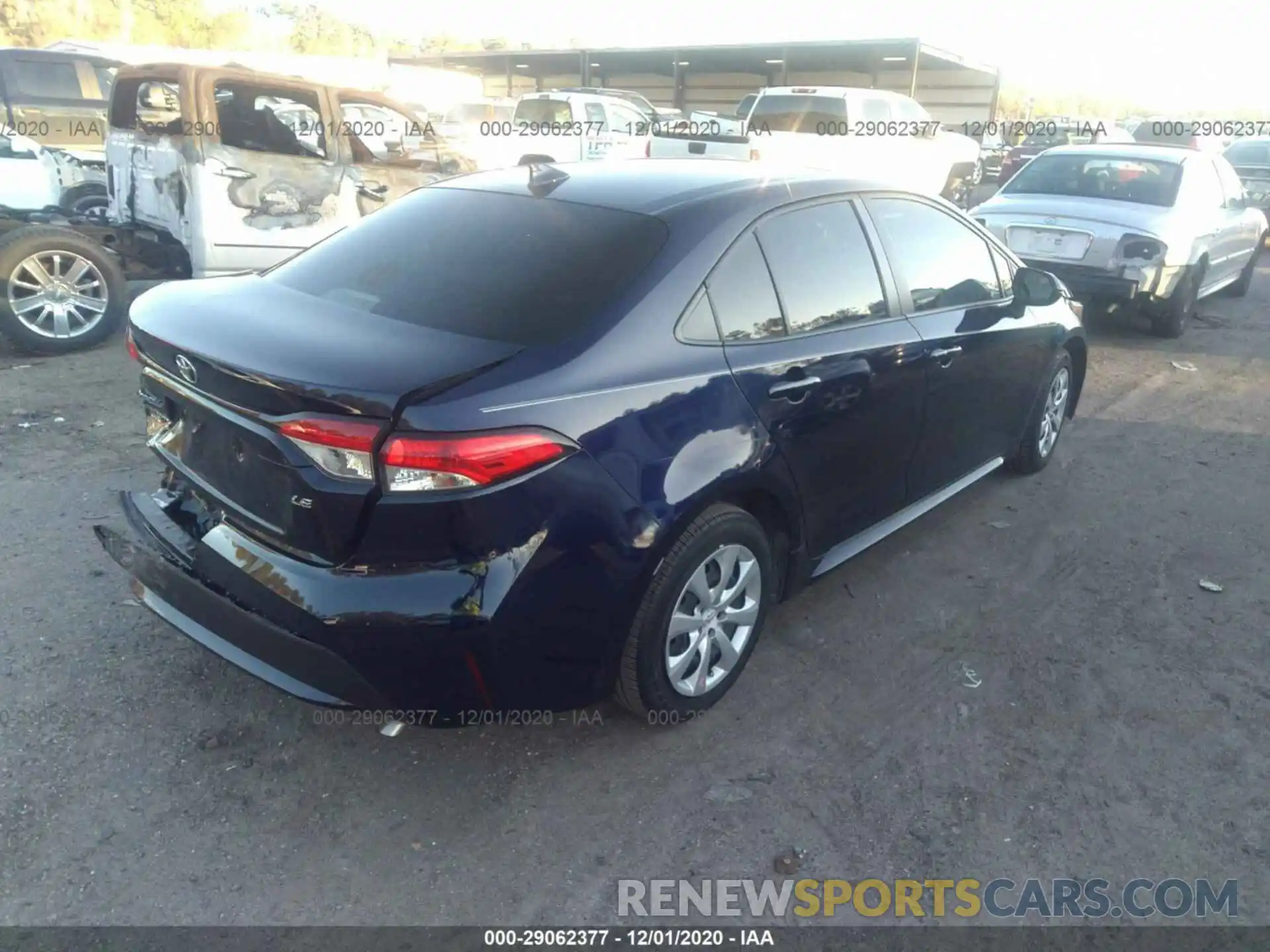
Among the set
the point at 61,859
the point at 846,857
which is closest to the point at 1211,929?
the point at 846,857

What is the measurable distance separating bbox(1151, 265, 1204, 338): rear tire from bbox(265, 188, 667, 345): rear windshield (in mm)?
6962

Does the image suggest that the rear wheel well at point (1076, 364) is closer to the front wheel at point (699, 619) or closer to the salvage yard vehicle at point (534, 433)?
the salvage yard vehicle at point (534, 433)

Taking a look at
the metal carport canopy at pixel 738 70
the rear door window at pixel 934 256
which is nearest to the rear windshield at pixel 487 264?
the rear door window at pixel 934 256

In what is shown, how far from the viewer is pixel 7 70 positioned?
42.1 feet

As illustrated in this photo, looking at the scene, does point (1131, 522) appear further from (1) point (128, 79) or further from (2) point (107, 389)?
(1) point (128, 79)

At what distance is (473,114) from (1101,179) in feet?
37.9

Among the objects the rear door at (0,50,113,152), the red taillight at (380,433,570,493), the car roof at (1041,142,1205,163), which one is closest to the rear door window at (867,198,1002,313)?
the red taillight at (380,433,570,493)

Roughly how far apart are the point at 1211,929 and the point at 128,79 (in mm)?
8364

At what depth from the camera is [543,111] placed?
1694 centimetres

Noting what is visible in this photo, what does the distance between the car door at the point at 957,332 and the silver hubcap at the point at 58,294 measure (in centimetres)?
553

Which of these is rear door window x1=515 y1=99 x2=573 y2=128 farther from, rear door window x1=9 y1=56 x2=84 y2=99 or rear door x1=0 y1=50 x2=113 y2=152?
rear door window x1=9 y1=56 x2=84 y2=99

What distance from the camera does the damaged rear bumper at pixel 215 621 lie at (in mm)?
2373

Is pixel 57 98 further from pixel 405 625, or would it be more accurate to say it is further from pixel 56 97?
pixel 405 625

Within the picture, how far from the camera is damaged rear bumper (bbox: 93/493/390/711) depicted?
2373 millimetres
